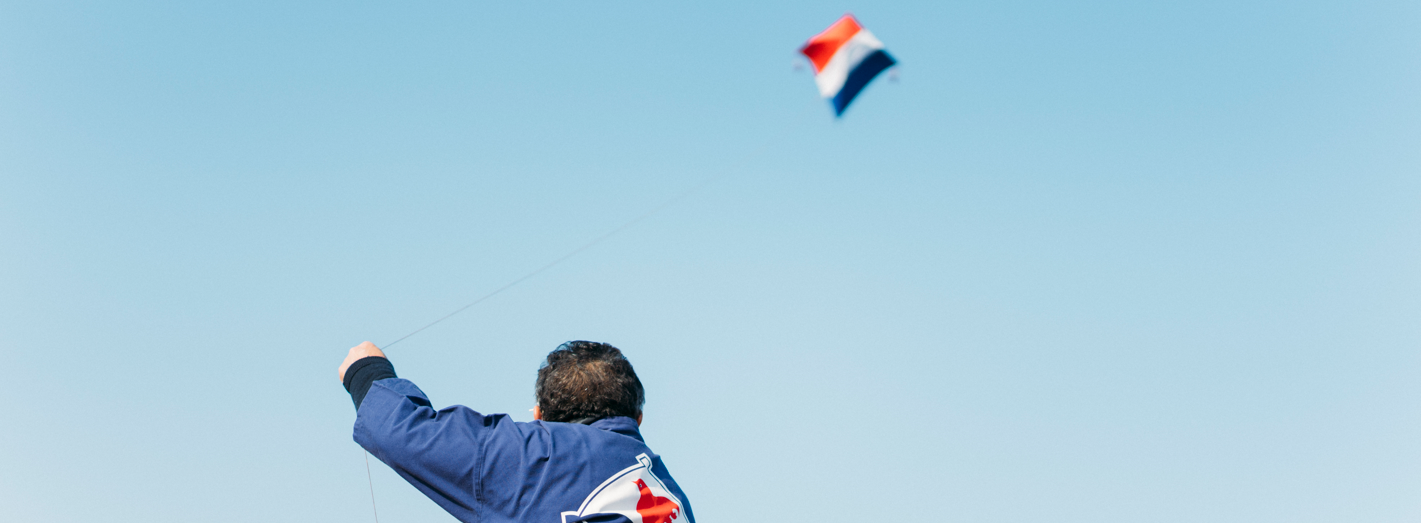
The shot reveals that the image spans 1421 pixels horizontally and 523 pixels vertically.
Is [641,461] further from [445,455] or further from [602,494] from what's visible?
[445,455]

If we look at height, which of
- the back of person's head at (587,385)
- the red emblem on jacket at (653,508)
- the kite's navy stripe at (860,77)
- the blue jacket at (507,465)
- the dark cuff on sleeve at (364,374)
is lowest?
the red emblem on jacket at (653,508)

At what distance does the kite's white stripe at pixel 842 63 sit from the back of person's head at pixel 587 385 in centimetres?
198

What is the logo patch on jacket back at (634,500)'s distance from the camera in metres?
3.35

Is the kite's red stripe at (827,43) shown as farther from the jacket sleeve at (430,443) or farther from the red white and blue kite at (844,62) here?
the jacket sleeve at (430,443)

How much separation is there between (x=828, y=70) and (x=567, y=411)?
2.31 metres

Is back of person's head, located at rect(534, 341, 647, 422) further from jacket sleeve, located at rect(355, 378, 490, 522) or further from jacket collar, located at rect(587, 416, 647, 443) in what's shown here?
jacket sleeve, located at rect(355, 378, 490, 522)

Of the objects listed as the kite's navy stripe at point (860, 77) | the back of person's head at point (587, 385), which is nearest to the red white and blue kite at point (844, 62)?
the kite's navy stripe at point (860, 77)

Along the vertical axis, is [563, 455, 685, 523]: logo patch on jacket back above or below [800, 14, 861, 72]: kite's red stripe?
below

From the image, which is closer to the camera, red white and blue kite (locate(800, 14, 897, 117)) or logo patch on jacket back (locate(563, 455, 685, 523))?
logo patch on jacket back (locate(563, 455, 685, 523))

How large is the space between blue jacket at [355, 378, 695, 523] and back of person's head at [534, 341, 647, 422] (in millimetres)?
207

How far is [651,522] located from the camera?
341cm

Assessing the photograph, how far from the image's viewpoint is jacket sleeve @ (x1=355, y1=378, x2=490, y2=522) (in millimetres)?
3316

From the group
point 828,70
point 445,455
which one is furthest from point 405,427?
point 828,70

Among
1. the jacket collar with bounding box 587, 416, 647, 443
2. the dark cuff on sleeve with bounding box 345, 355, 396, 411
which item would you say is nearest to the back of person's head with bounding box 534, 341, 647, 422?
the jacket collar with bounding box 587, 416, 647, 443
